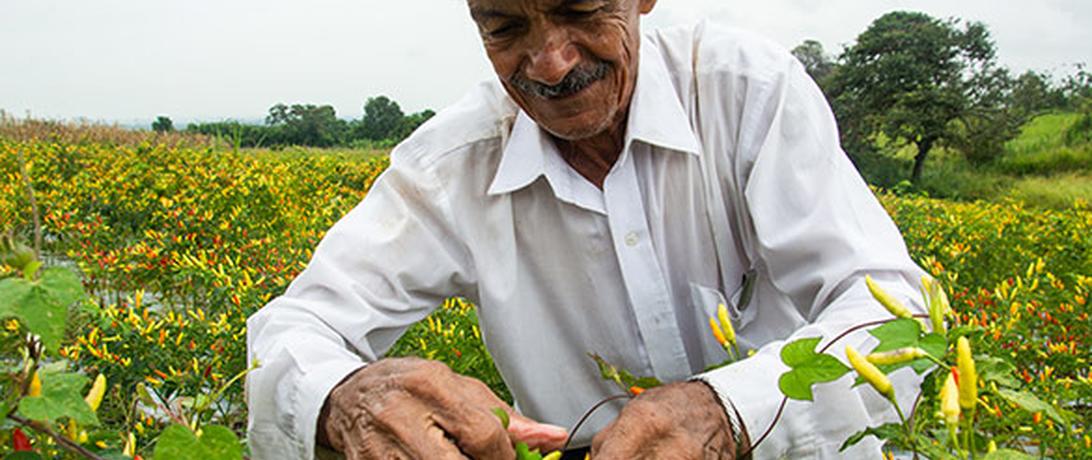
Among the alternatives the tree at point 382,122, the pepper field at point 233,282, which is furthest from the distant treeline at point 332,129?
the pepper field at point 233,282

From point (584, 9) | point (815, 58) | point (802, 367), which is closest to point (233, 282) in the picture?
point (584, 9)

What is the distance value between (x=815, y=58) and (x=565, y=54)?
131ft

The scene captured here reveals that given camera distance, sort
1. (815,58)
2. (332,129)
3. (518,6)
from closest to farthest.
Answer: (518,6) → (332,129) → (815,58)

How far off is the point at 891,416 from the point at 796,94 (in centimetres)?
58

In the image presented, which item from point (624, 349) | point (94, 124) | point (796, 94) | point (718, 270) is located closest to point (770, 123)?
point (796, 94)

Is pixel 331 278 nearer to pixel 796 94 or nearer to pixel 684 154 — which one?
pixel 684 154

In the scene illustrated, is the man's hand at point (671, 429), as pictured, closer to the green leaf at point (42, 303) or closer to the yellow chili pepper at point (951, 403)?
the yellow chili pepper at point (951, 403)

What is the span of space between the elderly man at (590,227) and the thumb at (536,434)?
0.80 ft

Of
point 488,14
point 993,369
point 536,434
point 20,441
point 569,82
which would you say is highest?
point 488,14

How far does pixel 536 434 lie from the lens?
1334 millimetres

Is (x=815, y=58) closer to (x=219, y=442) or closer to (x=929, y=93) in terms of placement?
(x=929, y=93)

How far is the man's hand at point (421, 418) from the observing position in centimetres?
124

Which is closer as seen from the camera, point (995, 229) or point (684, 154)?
point (684, 154)

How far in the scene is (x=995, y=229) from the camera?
16.8 feet
